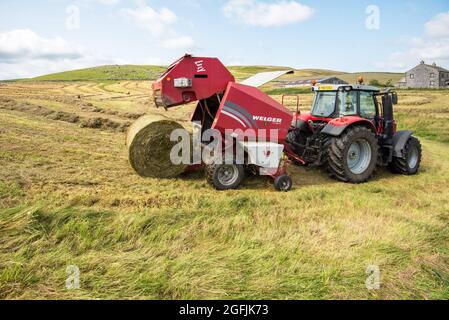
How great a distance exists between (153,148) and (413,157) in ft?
19.3

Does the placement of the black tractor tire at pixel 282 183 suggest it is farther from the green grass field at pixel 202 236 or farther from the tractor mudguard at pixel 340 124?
A: the tractor mudguard at pixel 340 124

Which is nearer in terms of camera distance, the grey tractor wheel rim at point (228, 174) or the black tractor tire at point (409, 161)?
the grey tractor wheel rim at point (228, 174)

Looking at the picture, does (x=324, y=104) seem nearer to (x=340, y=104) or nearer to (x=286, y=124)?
(x=340, y=104)

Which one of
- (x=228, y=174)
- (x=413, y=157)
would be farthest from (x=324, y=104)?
(x=228, y=174)

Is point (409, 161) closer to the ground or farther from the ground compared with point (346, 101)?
closer to the ground

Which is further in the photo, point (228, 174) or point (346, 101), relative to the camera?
point (346, 101)

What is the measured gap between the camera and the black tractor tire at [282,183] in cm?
638

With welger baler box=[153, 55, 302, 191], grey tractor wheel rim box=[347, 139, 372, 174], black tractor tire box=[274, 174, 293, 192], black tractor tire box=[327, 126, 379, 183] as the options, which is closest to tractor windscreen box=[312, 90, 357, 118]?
black tractor tire box=[327, 126, 379, 183]

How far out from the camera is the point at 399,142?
8.00 m

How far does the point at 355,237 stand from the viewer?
4398 mm

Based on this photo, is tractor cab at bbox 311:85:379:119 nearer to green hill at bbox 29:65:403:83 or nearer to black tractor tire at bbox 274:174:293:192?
black tractor tire at bbox 274:174:293:192

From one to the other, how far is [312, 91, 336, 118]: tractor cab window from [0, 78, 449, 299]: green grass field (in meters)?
1.75

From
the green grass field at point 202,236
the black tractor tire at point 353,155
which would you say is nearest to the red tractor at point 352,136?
the black tractor tire at point 353,155
